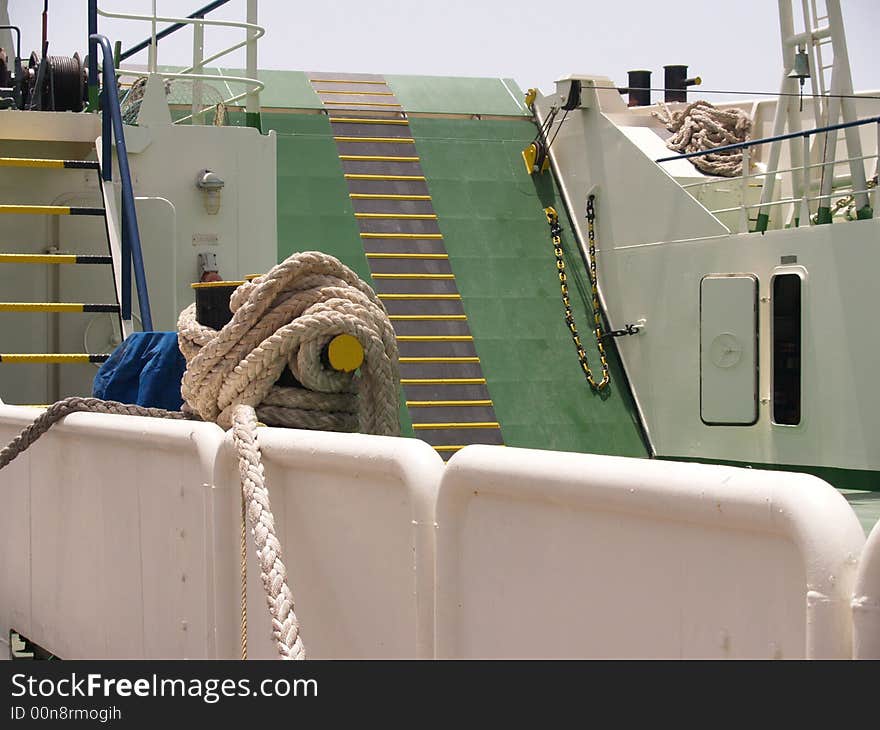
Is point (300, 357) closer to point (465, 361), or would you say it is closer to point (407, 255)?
point (465, 361)

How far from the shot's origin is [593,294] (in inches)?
553

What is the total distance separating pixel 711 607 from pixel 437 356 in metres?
10.9

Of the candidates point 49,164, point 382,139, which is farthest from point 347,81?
point 49,164

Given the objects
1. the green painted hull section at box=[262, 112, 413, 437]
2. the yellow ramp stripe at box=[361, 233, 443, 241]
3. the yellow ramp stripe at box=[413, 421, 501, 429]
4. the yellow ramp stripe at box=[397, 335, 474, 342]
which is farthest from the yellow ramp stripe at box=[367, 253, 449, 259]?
the yellow ramp stripe at box=[413, 421, 501, 429]

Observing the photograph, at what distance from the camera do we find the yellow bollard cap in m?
4.23

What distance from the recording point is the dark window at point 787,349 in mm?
11562

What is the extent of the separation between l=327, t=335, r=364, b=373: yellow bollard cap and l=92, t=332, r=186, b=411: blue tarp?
194cm

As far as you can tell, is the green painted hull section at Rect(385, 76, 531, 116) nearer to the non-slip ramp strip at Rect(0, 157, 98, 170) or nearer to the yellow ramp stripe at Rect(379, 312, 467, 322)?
the yellow ramp stripe at Rect(379, 312, 467, 322)

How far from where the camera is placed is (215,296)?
4.72 m

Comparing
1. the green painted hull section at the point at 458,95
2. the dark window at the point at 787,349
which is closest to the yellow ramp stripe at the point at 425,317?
the dark window at the point at 787,349

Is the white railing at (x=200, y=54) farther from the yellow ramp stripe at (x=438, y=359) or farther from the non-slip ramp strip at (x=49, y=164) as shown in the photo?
the yellow ramp stripe at (x=438, y=359)
